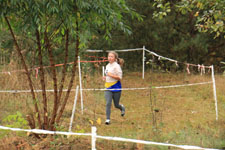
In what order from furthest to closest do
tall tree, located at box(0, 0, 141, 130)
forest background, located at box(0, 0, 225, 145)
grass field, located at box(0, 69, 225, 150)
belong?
grass field, located at box(0, 69, 225, 150) → forest background, located at box(0, 0, 225, 145) → tall tree, located at box(0, 0, 141, 130)

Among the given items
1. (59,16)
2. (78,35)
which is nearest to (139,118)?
(78,35)

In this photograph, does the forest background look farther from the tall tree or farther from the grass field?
the grass field

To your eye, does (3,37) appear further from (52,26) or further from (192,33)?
(192,33)

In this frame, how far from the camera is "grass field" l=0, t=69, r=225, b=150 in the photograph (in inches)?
201

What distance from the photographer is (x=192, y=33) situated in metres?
19.5

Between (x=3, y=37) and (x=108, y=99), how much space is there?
6245 mm

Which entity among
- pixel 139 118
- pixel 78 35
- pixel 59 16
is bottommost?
pixel 139 118

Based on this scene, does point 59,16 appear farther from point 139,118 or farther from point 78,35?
point 139,118

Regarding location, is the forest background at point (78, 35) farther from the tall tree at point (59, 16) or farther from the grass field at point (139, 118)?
the grass field at point (139, 118)

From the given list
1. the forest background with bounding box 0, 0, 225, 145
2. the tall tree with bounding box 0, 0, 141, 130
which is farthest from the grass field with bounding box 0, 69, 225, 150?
the tall tree with bounding box 0, 0, 141, 130

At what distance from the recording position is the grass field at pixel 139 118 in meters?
5.12

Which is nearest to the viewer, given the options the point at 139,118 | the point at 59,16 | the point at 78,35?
the point at 59,16

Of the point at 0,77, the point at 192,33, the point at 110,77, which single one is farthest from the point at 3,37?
the point at 192,33

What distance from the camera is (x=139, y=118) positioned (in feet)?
29.5
